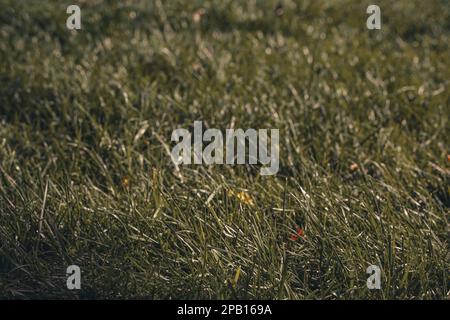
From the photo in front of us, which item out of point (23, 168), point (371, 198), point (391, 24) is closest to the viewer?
point (371, 198)

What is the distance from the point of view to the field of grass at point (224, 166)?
338cm

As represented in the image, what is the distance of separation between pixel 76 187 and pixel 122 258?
611 mm

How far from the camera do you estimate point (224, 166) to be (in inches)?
164

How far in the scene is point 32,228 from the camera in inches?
142

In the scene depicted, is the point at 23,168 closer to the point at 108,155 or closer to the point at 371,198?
the point at 108,155

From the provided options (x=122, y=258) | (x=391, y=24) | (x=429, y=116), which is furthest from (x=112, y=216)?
(x=391, y=24)

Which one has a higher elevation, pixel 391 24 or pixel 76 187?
pixel 391 24

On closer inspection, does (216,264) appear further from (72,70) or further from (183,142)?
(72,70)

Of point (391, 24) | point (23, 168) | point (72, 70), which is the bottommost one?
point (23, 168)

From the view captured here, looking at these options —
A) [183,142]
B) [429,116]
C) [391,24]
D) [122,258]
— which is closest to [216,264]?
[122,258]

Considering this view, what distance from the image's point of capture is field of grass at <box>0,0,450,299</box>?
3.38 metres

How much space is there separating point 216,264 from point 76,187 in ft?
2.98
